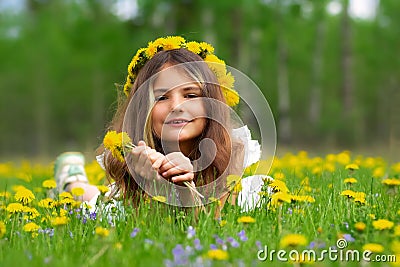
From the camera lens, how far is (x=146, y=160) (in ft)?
8.61

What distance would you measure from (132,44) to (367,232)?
52.8 feet

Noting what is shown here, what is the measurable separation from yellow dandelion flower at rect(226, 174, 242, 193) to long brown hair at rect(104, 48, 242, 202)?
0.13 m

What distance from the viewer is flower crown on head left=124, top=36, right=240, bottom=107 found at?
3434 millimetres

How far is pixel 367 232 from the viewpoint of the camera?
213 cm

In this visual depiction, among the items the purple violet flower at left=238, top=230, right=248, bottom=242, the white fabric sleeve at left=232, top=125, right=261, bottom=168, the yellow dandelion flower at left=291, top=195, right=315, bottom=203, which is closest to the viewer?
the purple violet flower at left=238, top=230, right=248, bottom=242

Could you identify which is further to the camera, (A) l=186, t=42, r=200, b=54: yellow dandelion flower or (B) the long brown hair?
(A) l=186, t=42, r=200, b=54: yellow dandelion flower

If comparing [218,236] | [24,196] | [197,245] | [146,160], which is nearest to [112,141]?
[146,160]

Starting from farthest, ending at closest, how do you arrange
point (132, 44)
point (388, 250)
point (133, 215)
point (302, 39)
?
point (302, 39)
point (132, 44)
point (133, 215)
point (388, 250)

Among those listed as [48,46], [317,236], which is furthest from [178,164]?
[48,46]

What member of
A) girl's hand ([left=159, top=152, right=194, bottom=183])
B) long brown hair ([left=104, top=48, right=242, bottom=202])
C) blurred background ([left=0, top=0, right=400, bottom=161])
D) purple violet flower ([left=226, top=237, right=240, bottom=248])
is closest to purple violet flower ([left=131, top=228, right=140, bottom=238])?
purple violet flower ([left=226, top=237, right=240, bottom=248])

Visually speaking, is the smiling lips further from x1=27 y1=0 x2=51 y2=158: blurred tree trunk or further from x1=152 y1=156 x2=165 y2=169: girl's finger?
x1=27 y1=0 x2=51 y2=158: blurred tree trunk

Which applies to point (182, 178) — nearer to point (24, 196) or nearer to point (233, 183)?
point (233, 183)

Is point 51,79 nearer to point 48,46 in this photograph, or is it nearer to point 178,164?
point 48,46

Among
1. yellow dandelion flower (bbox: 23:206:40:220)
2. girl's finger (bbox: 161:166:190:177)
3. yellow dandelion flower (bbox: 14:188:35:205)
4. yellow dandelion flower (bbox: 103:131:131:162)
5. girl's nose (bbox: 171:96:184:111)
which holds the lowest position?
yellow dandelion flower (bbox: 23:206:40:220)
